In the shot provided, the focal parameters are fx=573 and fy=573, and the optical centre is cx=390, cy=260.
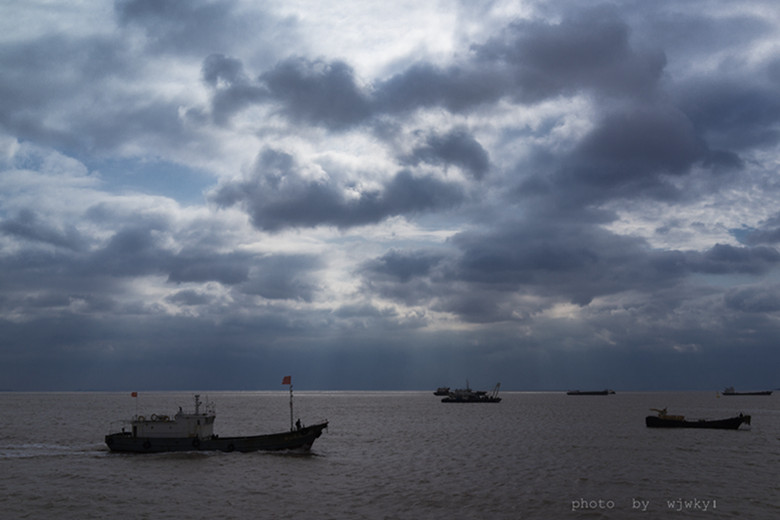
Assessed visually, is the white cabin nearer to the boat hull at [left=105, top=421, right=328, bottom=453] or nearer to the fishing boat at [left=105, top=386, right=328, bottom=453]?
the fishing boat at [left=105, top=386, right=328, bottom=453]

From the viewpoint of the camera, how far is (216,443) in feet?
213

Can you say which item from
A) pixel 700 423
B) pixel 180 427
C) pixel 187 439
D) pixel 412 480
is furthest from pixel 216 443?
pixel 700 423

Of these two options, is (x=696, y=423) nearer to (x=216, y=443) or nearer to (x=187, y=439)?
(x=216, y=443)

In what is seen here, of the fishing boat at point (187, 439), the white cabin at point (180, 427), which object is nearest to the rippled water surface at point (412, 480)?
the fishing boat at point (187, 439)

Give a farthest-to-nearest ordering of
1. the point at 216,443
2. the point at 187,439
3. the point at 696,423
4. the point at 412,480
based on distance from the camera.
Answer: the point at 696,423
the point at 216,443
the point at 187,439
the point at 412,480

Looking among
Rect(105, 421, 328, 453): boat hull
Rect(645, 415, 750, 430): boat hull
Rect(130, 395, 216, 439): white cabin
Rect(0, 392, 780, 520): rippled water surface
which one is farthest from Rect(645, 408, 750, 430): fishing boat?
Rect(130, 395, 216, 439): white cabin

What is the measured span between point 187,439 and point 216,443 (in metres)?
3.20

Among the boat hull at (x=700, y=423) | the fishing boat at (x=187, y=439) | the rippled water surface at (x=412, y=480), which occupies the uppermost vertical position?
the fishing boat at (x=187, y=439)

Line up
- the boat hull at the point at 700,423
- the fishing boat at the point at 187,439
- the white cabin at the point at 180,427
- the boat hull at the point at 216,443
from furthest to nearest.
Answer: the boat hull at the point at 700,423, the white cabin at the point at 180,427, the fishing boat at the point at 187,439, the boat hull at the point at 216,443

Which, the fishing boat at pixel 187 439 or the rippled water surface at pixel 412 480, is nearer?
the rippled water surface at pixel 412 480

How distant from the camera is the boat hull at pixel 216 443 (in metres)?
64.4

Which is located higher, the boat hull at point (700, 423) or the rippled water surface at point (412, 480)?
the rippled water surface at point (412, 480)

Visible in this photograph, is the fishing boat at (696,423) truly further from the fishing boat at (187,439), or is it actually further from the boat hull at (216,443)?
the fishing boat at (187,439)

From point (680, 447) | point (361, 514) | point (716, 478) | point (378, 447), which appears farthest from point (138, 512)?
point (680, 447)
